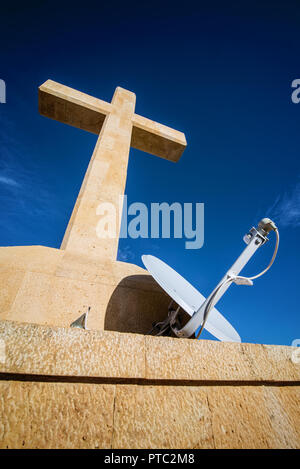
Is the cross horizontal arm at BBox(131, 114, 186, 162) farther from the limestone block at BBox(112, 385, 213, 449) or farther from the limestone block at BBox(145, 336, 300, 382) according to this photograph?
the limestone block at BBox(112, 385, 213, 449)

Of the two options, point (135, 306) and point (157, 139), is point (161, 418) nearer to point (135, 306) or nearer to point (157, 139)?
→ point (135, 306)

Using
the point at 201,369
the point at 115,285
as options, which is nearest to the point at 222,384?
the point at 201,369

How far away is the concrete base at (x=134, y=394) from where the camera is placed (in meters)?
1.50

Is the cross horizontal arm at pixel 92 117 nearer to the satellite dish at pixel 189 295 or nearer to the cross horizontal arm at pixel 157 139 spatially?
the cross horizontal arm at pixel 157 139

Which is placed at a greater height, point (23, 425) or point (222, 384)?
point (222, 384)

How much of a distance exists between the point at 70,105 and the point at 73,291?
5431mm

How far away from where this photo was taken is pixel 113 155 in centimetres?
485

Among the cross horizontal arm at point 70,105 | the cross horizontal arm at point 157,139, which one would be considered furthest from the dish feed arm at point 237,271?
the cross horizontal arm at point 70,105

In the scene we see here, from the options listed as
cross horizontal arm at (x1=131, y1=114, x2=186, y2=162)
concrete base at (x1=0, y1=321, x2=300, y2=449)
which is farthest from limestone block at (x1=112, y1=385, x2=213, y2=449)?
cross horizontal arm at (x1=131, y1=114, x2=186, y2=162)

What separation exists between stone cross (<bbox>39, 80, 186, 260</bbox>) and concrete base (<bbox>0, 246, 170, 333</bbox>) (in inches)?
14.6

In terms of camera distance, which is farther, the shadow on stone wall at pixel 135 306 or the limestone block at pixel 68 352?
the shadow on stone wall at pixel 135 306

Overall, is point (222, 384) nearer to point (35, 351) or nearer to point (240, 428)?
point (240, 428)

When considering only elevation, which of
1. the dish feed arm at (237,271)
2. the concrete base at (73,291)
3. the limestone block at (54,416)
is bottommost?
the concrete base at (73,291)
